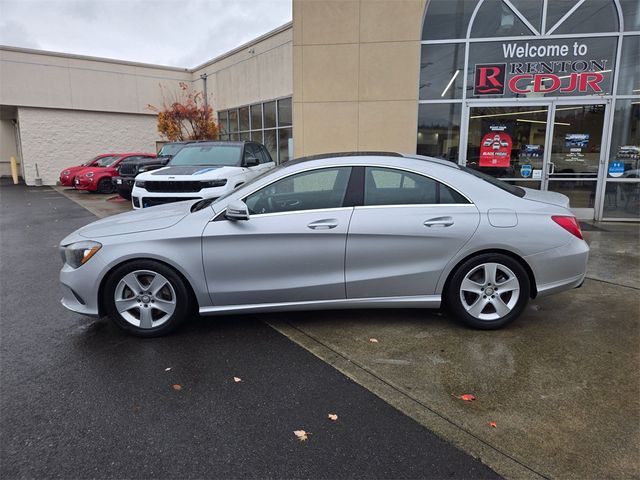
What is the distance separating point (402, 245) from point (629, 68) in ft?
26.3

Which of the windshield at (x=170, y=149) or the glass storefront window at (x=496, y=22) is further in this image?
the windshield at (x=170, y=149)

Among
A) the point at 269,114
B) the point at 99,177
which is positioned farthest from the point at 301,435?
the point at 99,177

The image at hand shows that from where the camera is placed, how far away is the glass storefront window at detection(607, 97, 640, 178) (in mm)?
8898

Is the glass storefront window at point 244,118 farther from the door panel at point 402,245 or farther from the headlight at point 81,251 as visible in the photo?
the door panel at point 402,245

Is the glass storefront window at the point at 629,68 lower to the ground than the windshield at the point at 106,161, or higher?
higher

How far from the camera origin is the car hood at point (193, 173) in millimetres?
7984

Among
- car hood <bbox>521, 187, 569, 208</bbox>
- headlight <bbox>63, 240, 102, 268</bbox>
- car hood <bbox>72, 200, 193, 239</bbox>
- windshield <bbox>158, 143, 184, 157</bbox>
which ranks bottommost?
headlight <bbox>63, 240, 102, 268</bbox>

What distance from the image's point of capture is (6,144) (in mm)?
27078

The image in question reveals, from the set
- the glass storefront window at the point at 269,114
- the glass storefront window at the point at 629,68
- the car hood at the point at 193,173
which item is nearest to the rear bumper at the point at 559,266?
the car hood at the point at 193,173

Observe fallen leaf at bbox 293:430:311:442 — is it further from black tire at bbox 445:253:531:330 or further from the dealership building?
the dealership building

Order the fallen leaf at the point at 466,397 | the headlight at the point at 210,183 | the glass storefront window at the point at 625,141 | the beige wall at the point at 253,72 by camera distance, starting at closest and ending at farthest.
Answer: the fallen leaf at the point at 466,397 → the headlight at the point at 210,183 → the glass storefront window at the point at 625,141 → the beige wall at the point at 253,72

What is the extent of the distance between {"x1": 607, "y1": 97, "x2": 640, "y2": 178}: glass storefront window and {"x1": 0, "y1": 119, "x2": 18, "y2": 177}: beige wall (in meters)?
30.3

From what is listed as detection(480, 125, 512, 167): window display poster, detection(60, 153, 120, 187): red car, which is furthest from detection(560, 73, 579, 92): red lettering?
detection(60, 153, 120, 187): red car

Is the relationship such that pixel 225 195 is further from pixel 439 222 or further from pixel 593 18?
pixel 593 18
